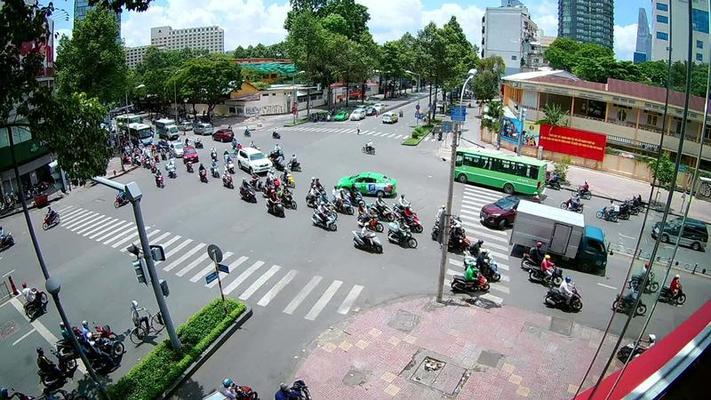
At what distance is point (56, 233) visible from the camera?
23422mm

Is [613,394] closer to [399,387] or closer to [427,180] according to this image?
[399,387]

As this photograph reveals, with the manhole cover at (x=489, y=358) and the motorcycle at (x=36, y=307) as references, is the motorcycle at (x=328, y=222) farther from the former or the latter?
the motorcycle at (x=36, y=307)

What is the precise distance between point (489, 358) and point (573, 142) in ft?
87.1

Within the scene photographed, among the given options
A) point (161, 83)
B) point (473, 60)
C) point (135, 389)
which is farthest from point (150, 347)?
point (473, 60)

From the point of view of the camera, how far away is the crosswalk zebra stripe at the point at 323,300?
48.5 ft

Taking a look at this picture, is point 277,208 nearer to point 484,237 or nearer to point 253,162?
point 253,162

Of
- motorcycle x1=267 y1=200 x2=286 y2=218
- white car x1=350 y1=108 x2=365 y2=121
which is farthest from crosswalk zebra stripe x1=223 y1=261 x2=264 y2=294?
white car x1=350 y1=108 x2=365 y2=121

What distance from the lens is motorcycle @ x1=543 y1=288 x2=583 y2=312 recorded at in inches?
585

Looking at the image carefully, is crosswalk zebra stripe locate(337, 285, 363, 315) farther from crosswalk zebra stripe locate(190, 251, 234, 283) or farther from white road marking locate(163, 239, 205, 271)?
white road marking locate(163, 239, 205, 271)

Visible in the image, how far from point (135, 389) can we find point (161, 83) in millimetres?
62166

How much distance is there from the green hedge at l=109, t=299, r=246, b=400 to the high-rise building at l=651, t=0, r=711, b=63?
1191cm

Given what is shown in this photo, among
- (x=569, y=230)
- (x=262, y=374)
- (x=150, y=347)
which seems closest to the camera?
(x=262, y=374)

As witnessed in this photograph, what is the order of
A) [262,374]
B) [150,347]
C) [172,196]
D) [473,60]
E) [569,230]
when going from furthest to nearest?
[473,60] < [172,196] < [569,230] < [150,347] < [262,374]

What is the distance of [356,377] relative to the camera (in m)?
12.1
